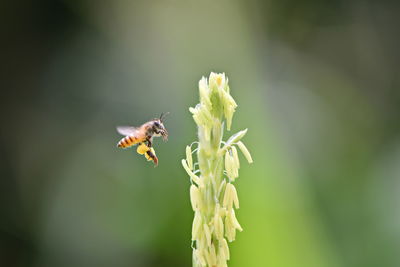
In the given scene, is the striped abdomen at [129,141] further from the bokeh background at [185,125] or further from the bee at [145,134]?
the bokeh background at [185,125]

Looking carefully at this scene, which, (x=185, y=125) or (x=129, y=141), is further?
(x=185, y=125)

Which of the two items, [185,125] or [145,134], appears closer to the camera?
[145,134]

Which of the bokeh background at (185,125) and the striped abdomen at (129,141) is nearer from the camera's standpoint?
the striped abdomen at (129,141)

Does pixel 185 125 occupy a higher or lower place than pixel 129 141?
higher

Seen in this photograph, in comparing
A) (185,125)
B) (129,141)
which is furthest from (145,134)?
(185,125)

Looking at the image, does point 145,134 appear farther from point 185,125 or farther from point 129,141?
point 185,125

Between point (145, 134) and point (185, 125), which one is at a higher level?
point (185, 125)

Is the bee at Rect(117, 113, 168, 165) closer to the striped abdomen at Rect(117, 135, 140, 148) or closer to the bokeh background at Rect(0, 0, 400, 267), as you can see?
the striped abdomen at Rect(117, 135, 140, 148)

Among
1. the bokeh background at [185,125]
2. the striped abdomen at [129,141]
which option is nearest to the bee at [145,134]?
the striped abdomen at [129,141]
